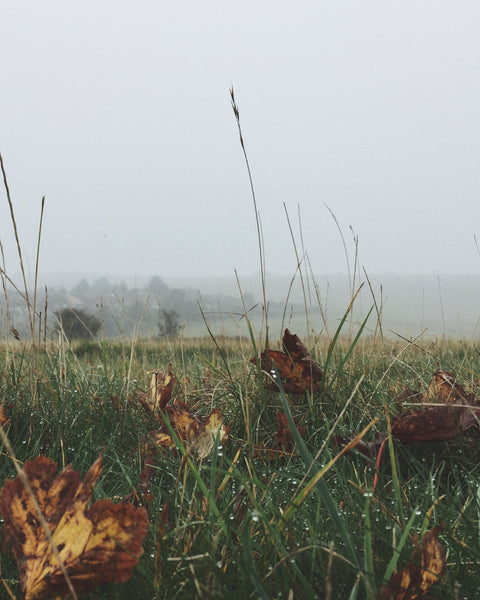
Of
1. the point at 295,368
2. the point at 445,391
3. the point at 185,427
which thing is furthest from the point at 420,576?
the point at 445,391

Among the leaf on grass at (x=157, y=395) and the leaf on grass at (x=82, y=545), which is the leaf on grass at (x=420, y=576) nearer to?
the leaf on grass at (x=82, y=545)

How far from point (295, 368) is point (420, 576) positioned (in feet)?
3.45

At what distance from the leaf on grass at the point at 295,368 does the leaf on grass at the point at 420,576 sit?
3.24 feet

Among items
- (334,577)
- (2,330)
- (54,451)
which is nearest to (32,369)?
(2,330)

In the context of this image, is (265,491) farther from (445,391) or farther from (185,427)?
(445,391)

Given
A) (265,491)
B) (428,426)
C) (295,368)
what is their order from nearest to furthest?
(265,491)
(428,426)
(295,368)

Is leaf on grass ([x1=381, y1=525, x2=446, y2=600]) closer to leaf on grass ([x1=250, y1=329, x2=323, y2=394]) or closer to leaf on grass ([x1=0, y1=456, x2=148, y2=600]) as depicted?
leaf on grass ([x1=0, y1=456, x2=148, y2=600])

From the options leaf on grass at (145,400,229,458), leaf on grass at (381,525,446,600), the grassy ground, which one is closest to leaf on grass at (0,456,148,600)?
the grassy ground

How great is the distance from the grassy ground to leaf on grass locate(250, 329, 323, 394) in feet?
0.21

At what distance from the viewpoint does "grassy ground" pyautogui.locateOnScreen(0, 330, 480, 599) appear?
0.86 meters

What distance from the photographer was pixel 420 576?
0.80 meters

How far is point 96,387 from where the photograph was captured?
7.52 ft

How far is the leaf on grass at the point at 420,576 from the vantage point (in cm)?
78

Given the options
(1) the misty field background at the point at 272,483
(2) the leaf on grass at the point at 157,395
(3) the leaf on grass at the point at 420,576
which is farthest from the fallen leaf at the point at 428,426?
(2) the leaf on grass at the point at 157,395
